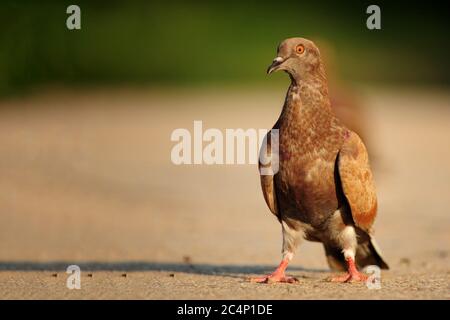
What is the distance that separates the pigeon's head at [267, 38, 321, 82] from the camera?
6629 mm

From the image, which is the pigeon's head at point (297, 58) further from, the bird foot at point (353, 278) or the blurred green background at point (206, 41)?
the blurred green background at point (206, 41)

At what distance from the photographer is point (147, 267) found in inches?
320

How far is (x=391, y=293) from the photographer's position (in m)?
6.09

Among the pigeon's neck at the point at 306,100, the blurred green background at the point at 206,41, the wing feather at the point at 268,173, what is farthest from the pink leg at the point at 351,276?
the blurred green background at the point at 206,41

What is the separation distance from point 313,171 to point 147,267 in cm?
230

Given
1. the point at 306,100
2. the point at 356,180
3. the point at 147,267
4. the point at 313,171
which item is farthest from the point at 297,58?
the point at 147,267

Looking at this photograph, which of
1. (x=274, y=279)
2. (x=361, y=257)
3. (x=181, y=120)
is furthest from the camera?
(x=181, y=120)

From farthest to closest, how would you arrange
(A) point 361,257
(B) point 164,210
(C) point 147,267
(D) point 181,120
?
(D) point 181,120 < (B) point 164,210 < (C) point 147,267 < (A) point 361,257

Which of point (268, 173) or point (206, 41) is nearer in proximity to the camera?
point (268, 173)

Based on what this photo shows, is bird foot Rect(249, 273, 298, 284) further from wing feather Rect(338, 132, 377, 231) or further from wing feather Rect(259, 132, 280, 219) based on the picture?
wing feather Rect(338, 132, 377, 231)

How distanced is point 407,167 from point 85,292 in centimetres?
1044

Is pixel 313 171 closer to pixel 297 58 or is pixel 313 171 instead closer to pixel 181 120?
pixel 297 58

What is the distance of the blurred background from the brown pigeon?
1.37 m

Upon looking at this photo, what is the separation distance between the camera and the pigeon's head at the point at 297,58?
6629 millimetres
